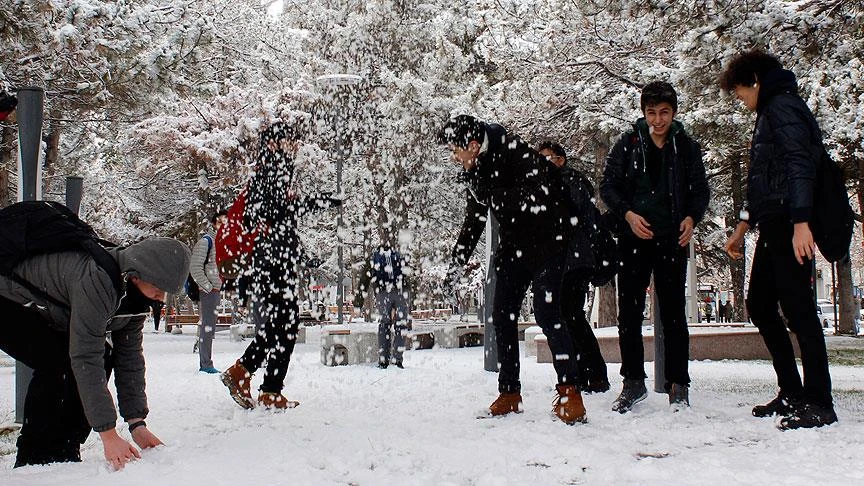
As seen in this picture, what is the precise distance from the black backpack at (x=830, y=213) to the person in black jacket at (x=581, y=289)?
5.77 ft

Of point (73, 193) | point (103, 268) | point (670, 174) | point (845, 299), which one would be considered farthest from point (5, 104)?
point (845, 299)

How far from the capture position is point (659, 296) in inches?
199

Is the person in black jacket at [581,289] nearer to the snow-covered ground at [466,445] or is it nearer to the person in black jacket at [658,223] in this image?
the snow-covered ground at [466,445]

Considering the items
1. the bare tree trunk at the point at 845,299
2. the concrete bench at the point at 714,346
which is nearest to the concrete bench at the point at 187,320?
the bare tree trunk at the point at 845,299

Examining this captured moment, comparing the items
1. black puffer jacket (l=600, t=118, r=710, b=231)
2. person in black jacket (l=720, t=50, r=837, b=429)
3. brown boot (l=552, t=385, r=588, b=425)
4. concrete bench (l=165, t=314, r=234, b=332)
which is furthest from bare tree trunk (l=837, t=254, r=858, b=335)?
concrete bench (l=165, t=314, r=234, b=332)

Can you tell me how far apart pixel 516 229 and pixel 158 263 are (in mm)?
2282

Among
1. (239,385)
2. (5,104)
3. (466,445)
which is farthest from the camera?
(239,385)

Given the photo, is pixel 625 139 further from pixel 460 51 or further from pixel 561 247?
pixel 460 51

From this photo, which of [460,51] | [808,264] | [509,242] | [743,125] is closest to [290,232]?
[509,242]

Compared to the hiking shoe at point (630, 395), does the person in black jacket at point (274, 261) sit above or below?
above

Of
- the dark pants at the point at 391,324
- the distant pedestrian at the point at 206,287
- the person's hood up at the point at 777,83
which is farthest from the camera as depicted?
the dark pants at the point at 391,324

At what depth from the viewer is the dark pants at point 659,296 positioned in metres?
4.95

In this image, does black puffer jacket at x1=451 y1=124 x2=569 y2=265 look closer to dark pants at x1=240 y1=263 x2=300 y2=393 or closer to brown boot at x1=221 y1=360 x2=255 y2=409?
dark pants at x1=240 y1=263 x2=300 y2=393

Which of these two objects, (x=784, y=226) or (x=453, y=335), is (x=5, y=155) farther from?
(x=784, y=226)
